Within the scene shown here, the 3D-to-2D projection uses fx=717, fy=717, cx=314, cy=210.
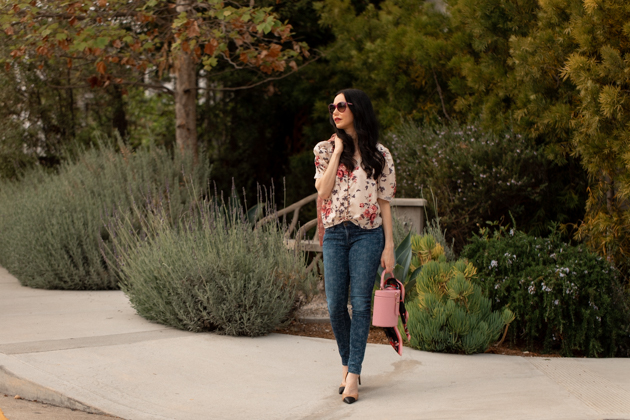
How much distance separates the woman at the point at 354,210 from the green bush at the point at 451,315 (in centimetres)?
128

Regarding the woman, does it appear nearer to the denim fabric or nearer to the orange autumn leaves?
the denim fabric

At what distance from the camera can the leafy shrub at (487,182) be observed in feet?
28.0

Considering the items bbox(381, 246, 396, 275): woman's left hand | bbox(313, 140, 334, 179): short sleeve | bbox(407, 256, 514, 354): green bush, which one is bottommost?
bbox(407, 256, 514, 354): green bush

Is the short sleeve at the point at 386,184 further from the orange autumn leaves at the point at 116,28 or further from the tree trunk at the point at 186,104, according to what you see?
the tree trunk at the point at 186,104

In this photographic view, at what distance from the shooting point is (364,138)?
4211 mm

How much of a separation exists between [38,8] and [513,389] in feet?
25.4

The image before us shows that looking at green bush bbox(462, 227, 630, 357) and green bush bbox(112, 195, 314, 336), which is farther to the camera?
green bush bbox(462, 227, 630, 357)

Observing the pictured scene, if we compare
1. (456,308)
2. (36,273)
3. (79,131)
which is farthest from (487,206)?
(79,131)

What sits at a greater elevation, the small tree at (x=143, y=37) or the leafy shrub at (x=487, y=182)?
the small tree at (x=143, y=37)

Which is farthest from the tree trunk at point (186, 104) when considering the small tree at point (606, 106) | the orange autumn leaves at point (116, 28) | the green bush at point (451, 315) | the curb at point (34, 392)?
the curb at point (34, 392)

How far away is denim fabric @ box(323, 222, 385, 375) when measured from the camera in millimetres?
4184

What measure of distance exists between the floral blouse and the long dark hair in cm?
4

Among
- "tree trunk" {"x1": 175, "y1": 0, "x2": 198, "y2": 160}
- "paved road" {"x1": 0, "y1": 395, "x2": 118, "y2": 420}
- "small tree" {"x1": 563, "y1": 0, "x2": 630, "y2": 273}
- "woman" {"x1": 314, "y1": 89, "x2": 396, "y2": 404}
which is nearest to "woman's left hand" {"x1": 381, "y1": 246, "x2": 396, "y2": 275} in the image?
"woman" {"x1": 314, "y1": 89, "x2": 396, "y2": 404}

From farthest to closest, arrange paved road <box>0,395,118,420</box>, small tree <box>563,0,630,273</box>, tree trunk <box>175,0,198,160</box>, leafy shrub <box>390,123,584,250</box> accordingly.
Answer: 1. tree trunk <box>175,0,198,160</box>
2. leafy shrub <box>390,123,584,250</box>
3. small tree <box>563,0,630,273</box>
4. paved road <box>0,395,118,420</box>
